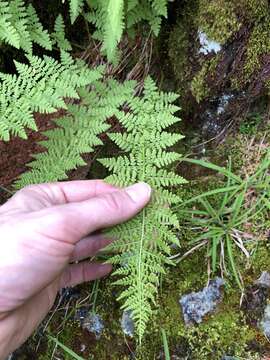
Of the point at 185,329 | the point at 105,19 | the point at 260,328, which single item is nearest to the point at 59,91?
the point at 105,19

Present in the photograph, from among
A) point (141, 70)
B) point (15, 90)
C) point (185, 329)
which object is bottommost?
point (185, 329)

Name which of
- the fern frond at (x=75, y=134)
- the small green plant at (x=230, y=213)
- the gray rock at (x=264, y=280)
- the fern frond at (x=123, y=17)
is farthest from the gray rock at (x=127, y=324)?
the fern frond at (x=123, y=17)

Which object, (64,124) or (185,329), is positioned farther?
(64,124)

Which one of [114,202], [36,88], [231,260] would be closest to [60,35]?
[36,88]

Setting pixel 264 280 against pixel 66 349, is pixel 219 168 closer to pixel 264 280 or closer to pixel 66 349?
pixel 264 280

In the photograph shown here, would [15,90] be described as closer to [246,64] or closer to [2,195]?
[2,195]
